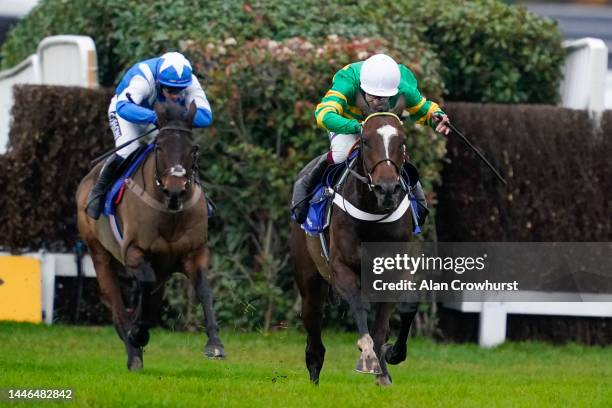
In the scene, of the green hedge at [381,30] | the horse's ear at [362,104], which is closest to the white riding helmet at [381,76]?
the horse's ear at [362,104]

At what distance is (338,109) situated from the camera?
30.9 feet

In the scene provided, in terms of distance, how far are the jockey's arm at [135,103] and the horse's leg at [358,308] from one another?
1.98m

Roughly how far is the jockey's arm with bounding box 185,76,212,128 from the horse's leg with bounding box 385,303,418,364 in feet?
6.83

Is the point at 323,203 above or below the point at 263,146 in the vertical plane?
below

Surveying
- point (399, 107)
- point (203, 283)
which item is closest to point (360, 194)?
point (399, 107)

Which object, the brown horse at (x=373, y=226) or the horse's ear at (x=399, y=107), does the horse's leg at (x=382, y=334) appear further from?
the horse's ear at (x=399, y=107)

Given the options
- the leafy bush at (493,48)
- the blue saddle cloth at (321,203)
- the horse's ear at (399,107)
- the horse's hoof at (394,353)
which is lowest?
the horse's hoof at (394,353)

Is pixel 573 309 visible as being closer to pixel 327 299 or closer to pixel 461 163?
pixel 461 163

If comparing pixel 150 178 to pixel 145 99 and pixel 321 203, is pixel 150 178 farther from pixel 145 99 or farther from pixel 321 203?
pixel 321 203

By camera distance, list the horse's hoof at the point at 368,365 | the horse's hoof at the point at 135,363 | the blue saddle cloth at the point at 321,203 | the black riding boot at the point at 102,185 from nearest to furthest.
→ the horse's hoof at the point at 368,365 < the blue saddle cloth at the point at 321,203 < the horse's hoof at the point at 135,363 < the black riding boot at the point at 102,185

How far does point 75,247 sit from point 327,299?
15.1 feet

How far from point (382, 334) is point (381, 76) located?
1614 mm

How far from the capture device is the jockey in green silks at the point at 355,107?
9195 mm

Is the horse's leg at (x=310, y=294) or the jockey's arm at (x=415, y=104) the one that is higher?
the jockey's arm at (x=415, y=104)
